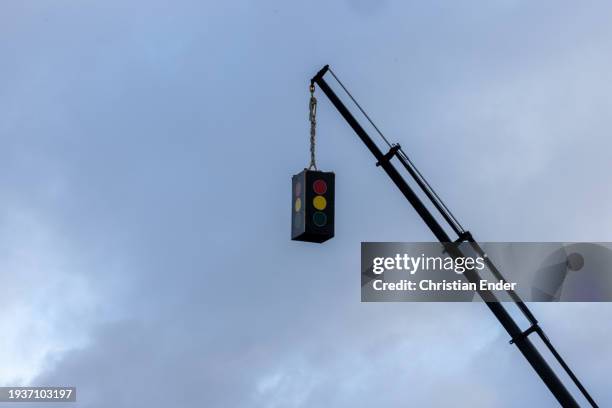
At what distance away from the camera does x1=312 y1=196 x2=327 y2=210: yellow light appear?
1020 centimetres

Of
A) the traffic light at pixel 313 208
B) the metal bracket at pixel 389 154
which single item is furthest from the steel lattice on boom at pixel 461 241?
the traffic light at pixel 313 208

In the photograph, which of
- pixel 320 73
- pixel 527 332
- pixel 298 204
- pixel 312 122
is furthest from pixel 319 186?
pixel 527 332

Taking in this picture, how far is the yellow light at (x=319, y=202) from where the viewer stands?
33.5 feet

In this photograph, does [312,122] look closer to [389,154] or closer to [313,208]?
[389,154]

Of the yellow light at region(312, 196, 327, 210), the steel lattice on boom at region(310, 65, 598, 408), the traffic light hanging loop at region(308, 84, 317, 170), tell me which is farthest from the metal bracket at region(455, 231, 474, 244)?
the yellow light at region(312, 196, 327, 210)

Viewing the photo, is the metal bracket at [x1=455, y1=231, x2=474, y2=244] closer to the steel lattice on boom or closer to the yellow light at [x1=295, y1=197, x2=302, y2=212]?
the steel lattice on boom

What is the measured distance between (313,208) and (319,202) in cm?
12

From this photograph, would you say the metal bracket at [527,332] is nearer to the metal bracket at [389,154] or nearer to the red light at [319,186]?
the metal bracket at [389,154]

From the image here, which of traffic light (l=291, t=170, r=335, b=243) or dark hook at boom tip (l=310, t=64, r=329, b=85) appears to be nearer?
traffic light (l=291, t=170, r=335, b=243)

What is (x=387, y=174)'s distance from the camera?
14.1 m

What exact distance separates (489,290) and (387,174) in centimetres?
251

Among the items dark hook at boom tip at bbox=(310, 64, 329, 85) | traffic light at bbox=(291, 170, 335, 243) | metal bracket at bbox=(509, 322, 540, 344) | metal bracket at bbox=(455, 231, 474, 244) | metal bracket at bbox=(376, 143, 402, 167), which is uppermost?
dark hook at boom tip at bbox=(310, 64, 329, 85)

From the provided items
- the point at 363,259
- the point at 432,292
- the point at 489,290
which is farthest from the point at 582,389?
the point at 363,259

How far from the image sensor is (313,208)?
1017 centimetres
